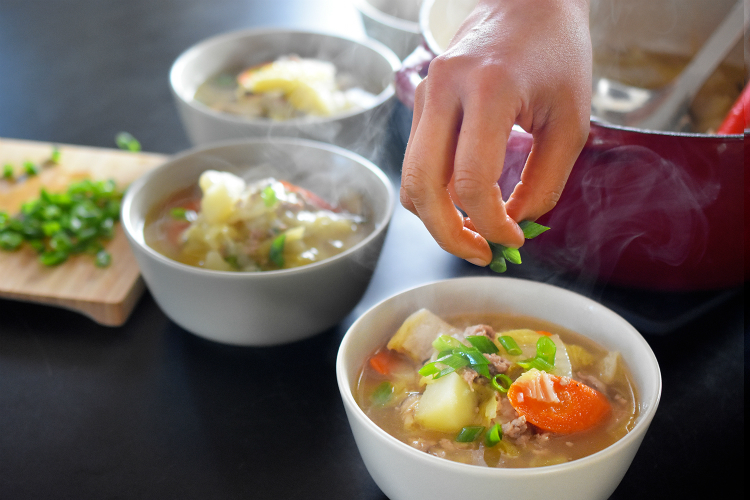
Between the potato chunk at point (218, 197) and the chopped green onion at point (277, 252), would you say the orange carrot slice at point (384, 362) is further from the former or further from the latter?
the potato chunk at point (218, 197)

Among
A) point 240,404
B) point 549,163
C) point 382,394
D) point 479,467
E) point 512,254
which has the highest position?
point 549,163

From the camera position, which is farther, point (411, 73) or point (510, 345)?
point (411, 73)

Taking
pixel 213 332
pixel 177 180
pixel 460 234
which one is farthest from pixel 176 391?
pixel 460 234

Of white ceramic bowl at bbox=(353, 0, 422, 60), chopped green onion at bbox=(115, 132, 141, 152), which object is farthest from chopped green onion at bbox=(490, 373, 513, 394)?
chopped green onion at bbox=(115, 132, 141, 152)

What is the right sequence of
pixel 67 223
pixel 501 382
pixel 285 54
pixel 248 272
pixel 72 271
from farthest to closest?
pixel 285 54 < pixel 67 223 < pixel 72 271 < pixel 248 272 < pixel 501 382

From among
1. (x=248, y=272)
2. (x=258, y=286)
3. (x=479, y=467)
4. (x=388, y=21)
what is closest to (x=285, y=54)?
(x=388, y=21)

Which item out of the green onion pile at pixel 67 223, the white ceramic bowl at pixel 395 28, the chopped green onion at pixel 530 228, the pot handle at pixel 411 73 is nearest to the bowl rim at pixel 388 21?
the white ceramic bowl at pixel 395 28

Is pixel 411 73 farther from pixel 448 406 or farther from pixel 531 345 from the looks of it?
pixel 448 406
